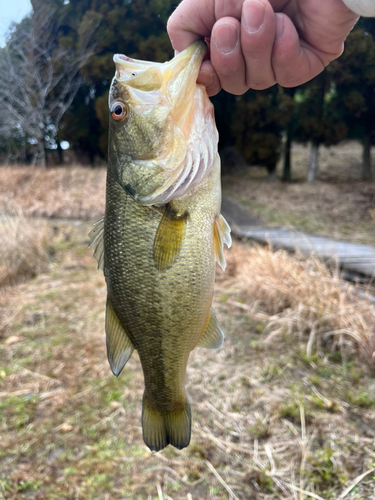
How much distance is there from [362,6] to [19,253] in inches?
220

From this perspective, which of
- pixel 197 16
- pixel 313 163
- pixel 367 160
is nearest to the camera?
pixel 197 16

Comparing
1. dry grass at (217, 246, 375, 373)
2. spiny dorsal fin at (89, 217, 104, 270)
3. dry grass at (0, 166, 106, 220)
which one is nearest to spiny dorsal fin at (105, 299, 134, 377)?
spiny dorsal fin at (89, 217, 104, 270)

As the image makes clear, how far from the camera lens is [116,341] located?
1.15 m

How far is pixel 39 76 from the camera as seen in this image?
539 inches

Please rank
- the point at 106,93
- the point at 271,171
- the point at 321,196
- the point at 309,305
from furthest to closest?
the point at 106,93, the point at 271,171, the point at 321,196, the point at 309,305

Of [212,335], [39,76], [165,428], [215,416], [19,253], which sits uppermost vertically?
[39,76]

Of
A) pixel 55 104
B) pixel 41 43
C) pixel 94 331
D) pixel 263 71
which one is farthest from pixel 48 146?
pixel 263 71

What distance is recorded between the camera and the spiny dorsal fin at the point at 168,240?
3.49 ft

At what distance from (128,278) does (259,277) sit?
297cm

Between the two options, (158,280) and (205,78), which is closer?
(158,280)

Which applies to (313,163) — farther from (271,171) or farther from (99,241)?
(99,241)

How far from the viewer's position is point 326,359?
294 cm

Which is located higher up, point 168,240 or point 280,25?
point 280,25

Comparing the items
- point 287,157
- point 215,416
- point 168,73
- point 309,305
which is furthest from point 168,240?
point 287,157
